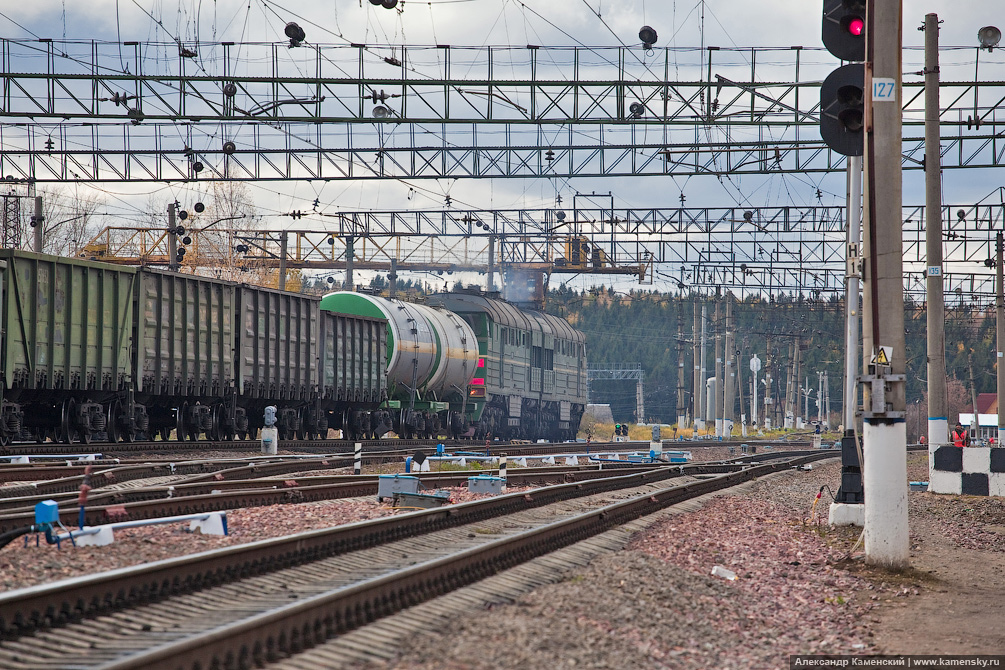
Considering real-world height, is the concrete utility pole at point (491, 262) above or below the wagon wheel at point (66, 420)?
above

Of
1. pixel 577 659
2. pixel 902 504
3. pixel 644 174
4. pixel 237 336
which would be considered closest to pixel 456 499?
pixel 902 504

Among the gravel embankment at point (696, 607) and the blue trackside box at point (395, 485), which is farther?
the blue trackside box at point (395, 485)

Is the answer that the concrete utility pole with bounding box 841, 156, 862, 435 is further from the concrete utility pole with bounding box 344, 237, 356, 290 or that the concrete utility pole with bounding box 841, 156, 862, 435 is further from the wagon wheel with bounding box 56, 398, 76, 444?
the concrete utility pole with bounding box 344, 237, 356, 290

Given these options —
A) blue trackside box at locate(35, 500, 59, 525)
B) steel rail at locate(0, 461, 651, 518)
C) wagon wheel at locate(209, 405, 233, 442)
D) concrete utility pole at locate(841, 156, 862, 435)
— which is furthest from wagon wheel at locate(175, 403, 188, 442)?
blue trackside box at locate(35, 500, 59, 525)

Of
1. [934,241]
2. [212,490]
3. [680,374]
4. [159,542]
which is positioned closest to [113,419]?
[212,490]

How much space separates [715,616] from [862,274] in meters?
4.59

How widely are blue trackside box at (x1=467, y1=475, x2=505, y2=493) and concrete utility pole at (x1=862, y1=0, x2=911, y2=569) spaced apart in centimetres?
558

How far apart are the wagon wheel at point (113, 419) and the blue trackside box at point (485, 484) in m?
10.9

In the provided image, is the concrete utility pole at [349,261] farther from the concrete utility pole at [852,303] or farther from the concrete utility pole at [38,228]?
the concrete utility pole at [852,303]

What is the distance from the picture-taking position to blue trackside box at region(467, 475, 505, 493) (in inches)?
572

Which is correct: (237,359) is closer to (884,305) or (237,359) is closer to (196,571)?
(884,305)

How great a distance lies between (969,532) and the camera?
13695 mm

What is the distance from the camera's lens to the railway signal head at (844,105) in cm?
1118

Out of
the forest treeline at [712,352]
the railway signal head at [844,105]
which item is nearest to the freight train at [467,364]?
the railway signal head at [844,105]
